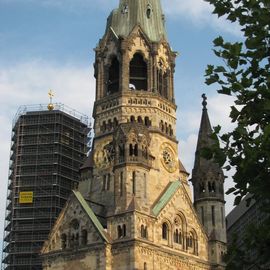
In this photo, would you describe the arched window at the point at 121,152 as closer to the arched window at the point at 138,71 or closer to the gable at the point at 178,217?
the gable at the point at 178,217

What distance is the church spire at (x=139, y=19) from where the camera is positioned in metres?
45.8

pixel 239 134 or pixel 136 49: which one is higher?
pixel 136 49

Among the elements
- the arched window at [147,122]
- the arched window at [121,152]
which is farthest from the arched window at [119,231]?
the arched window at [147,122]

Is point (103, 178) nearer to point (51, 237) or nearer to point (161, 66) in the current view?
point (51, 237)

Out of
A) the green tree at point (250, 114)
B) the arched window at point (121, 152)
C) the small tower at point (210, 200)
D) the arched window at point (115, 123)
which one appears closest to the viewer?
the green tree at point (250, 114)

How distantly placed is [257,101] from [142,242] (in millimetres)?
25690

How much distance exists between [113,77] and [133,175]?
31.9 feet

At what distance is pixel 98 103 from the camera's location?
44.8 metres

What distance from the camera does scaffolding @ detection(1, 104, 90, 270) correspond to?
5088cm

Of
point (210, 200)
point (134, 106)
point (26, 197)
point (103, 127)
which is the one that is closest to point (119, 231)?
point (210, 200)

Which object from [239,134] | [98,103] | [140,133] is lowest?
[239,134]

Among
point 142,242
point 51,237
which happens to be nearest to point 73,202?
point 51,237

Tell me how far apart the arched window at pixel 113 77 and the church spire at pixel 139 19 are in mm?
2019

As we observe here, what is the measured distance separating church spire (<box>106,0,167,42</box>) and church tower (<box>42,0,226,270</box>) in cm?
8
